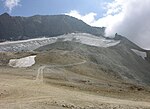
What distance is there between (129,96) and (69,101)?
1459 cm

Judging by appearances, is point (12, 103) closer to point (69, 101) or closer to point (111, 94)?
point (69, 101)

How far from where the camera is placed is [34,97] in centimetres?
4184

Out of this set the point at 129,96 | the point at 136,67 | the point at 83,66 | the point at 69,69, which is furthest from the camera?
the point at 136,67

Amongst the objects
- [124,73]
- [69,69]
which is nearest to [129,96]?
[69,69]

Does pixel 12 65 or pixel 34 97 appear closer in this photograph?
pixel 34 97

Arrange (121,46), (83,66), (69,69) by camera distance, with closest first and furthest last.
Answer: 1. (69,69)
2. (83,66)
3. (121,46)

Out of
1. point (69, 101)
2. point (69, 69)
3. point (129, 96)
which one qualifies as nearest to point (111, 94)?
point (129, 96)

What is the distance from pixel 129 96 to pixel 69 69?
5013 cm

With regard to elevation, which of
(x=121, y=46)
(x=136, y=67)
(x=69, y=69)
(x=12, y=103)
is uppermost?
(x=121, y=46)

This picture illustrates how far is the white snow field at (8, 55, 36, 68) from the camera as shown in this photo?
340 feet

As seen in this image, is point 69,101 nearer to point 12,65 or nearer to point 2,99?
point 2,99

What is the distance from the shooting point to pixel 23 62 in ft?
355

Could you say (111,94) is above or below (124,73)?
below

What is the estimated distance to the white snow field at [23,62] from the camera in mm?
103500
